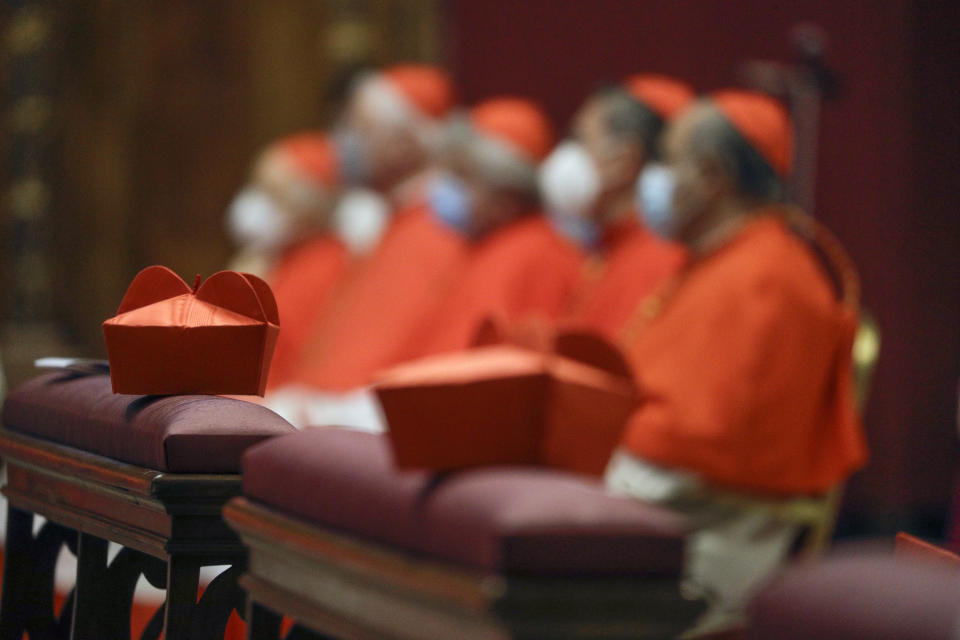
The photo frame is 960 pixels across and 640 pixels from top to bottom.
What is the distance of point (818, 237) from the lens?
12.5ft

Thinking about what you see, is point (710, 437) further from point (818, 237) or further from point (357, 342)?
point (357, 342)

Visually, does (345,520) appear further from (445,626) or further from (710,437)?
(710,437)

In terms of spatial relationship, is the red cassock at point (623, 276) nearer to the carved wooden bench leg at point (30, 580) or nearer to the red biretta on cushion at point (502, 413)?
the carved wooden bench leg at point (30, 580)

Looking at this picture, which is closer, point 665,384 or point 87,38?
point 665,384

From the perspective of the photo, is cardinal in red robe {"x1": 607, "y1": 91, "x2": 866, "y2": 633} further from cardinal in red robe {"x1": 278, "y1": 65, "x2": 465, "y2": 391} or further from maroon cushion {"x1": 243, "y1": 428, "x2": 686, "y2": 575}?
maroon cushion {"x1": 243, "y1": 428, "x2": 686, "y2": 575}

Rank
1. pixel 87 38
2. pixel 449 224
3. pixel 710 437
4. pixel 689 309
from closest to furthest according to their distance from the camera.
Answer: pixel 710 437, pixel 689 309, pixel 449 224, pixel 87 38

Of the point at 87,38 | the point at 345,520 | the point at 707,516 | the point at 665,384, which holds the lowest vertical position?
the point at 707,516

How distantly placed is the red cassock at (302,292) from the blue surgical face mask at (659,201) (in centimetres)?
211

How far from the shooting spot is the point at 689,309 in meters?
3.28

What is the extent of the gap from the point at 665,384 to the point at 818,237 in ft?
3.00

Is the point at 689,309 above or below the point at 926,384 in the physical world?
above

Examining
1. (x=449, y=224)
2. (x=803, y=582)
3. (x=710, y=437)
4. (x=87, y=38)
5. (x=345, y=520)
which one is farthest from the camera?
(x=87, y=38)

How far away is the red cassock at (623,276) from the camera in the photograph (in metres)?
3.83

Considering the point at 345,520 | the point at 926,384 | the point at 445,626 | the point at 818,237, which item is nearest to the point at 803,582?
the point at 445,626
